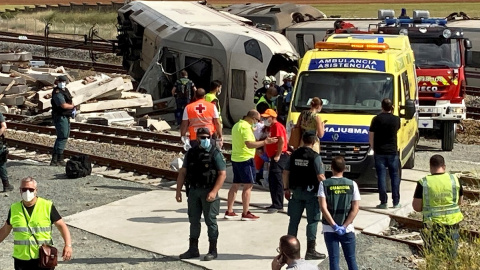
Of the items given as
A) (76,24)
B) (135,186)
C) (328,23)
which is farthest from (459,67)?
(76,24)

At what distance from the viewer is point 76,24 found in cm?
5566

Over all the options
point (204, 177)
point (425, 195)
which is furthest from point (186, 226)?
point (425, 195)

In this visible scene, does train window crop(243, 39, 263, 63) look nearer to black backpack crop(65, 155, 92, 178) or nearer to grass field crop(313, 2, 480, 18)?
black backpack crop(65, 155, 92, 178)

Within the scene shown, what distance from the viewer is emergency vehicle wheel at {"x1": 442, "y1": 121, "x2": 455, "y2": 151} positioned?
1958 cm

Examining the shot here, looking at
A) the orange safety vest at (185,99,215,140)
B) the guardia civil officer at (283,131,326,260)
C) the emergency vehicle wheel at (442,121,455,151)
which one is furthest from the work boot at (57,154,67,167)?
the emergency vehicle wheel at (442,121,455,151)

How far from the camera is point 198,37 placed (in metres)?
23.8

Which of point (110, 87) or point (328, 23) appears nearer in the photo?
point (110, 87)

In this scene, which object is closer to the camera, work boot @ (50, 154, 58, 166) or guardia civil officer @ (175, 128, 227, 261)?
guardia civil officer @ (175, 128, 227, 261)

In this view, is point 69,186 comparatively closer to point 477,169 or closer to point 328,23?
point 477,169

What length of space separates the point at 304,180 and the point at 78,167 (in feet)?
22.1

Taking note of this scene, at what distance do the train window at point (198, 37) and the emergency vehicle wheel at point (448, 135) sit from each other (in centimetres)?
686

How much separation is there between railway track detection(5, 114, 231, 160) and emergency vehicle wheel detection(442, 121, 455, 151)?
481 cm

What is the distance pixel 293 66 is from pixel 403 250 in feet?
38.3

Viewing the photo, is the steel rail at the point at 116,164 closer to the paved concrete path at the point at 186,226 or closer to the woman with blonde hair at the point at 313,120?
the paved concrete path at the point at 186,226
